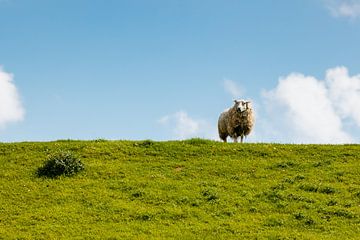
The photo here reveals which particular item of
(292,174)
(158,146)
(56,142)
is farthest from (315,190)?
(56,142)

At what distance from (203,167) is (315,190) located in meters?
5.75

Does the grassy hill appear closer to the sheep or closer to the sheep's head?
the sheep

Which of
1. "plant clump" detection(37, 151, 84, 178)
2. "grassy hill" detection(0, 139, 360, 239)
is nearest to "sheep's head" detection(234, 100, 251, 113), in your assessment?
"grassy hill" detection(0, 139, 360, 239)

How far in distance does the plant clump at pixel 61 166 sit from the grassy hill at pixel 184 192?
52 cm

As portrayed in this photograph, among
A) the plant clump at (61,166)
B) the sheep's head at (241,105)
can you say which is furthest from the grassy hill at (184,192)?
the sheep's head at (241,105)

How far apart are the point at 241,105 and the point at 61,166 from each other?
13.3 meters

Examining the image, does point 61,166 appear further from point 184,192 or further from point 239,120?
point 239,120

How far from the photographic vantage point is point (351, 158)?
29.9 m

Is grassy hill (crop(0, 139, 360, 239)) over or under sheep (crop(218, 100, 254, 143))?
under

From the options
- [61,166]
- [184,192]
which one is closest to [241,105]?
[184,192]

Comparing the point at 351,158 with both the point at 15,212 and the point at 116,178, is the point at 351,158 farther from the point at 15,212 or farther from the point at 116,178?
the point at 15,212

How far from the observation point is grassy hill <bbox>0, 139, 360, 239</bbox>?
847 inches

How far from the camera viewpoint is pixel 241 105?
120 feet

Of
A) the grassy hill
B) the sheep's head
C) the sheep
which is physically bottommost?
the grassy hill
